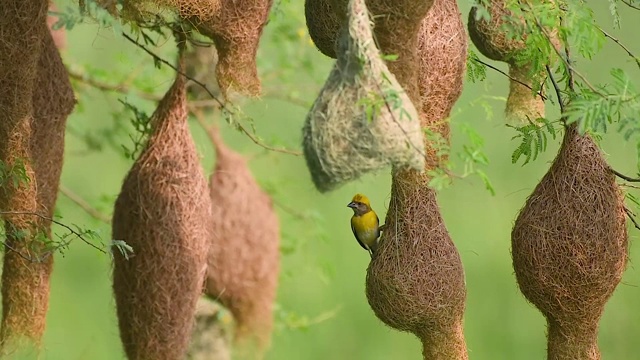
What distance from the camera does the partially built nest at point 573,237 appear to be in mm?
3322

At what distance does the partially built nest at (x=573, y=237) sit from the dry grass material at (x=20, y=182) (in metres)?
1.43

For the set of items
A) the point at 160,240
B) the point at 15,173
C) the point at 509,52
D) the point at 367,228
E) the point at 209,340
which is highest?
the point at 509,52

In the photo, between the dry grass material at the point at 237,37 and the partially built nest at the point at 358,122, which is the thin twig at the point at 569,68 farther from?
the dry grass material at the point at 237,37

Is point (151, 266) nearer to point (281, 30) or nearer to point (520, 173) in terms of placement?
point (281, 30)

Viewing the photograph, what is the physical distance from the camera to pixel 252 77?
3725mm

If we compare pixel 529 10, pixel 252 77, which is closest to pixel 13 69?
pixel 252 77

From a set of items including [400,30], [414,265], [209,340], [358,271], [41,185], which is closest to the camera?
[400,30]

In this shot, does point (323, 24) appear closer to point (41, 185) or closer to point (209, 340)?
point (41, 185)

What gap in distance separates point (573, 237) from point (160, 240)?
1412 mm

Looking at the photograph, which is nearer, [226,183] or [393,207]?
[393,207]

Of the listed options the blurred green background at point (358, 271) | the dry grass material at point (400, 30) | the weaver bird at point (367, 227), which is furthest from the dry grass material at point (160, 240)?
the blurred green background at point (358, 271)

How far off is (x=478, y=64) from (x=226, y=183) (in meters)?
2.30

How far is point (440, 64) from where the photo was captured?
331 cm

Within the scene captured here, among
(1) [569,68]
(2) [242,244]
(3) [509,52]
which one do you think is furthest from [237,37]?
(2) [242,244]
